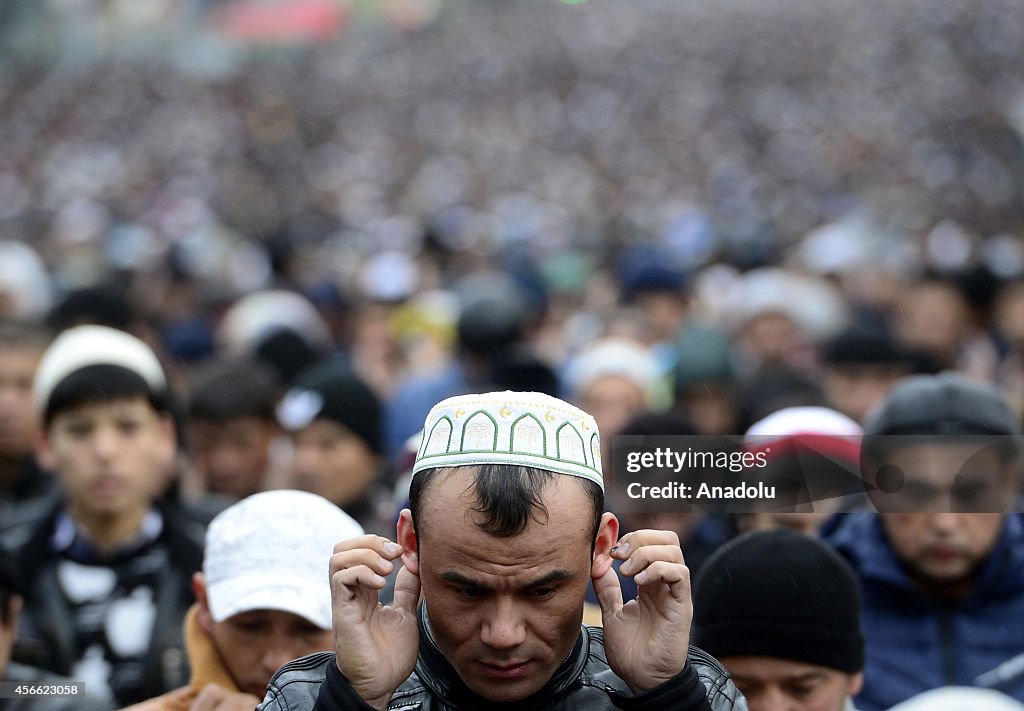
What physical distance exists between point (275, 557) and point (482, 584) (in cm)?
105

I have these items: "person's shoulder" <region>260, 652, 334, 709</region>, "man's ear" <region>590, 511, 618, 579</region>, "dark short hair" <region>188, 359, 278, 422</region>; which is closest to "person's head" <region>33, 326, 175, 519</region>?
"dark short hair" <region>188, 359, 278, 422</region>

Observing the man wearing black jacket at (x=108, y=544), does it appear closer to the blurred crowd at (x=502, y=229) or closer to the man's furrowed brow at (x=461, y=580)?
the blurred crowd at (x=502, y=229)

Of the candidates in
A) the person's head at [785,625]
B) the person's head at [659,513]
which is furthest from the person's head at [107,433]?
the person's head at [785,625]

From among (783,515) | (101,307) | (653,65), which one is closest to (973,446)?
(783,515)

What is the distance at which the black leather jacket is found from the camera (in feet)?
8.30

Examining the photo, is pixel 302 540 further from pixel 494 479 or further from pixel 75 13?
pixel 75 13

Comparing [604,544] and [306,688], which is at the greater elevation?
[604,544]

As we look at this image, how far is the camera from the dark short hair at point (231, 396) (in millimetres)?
6098

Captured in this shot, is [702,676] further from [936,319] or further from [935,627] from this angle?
[936,319]

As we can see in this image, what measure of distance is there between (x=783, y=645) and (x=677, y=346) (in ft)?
16.9

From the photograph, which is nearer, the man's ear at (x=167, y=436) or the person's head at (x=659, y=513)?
the person's head at (x=659, y=513)

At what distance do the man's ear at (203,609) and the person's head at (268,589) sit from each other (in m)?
0.01

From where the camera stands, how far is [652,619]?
8.62 feet

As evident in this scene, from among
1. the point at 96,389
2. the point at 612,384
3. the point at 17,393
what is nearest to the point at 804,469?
the point at 96,389
